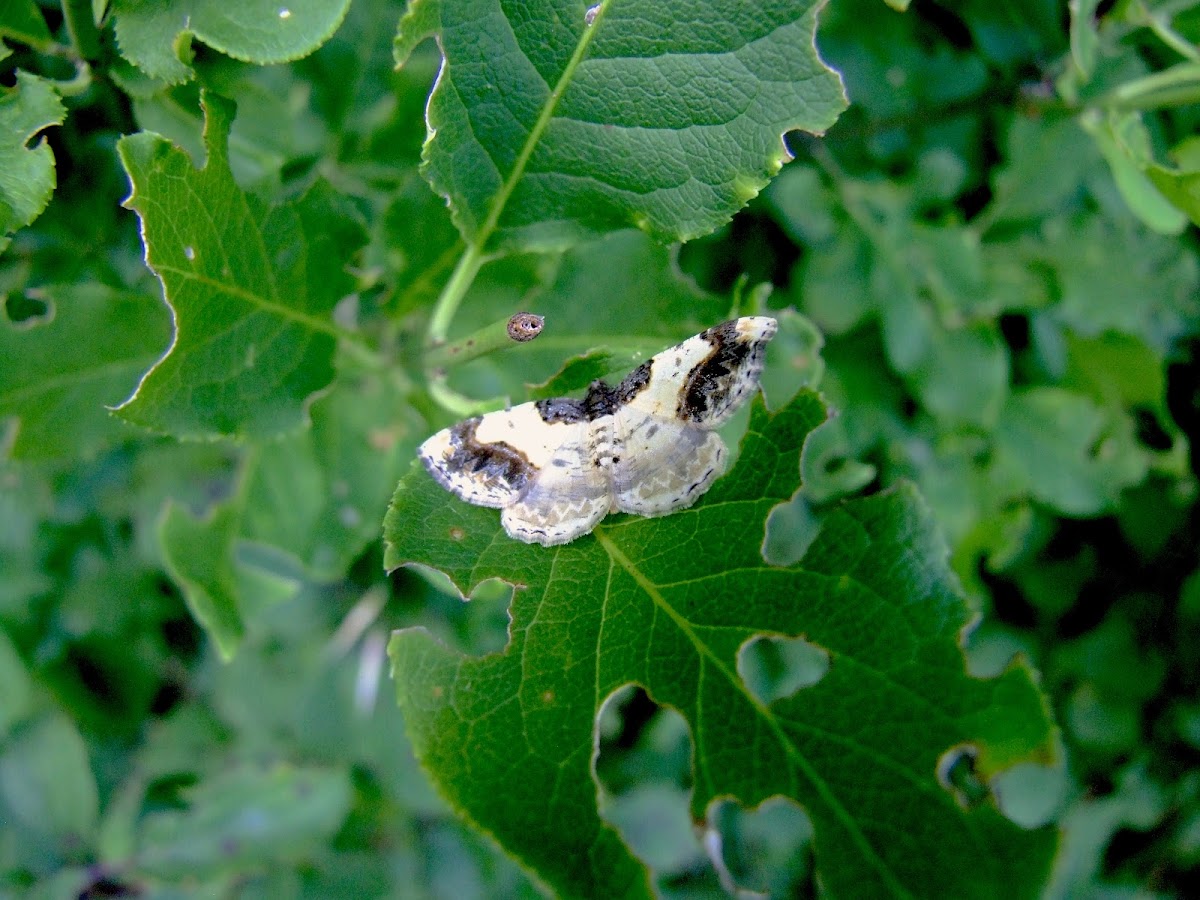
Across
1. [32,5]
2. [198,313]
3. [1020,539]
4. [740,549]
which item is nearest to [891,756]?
[740,549]

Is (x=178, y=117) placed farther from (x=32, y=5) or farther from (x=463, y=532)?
(x=463, y=532)

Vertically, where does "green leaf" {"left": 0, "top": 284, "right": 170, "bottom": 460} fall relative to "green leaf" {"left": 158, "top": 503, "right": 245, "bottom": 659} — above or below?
above

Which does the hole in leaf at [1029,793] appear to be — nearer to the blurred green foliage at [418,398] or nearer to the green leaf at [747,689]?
the blurred green foliage at [418,398]

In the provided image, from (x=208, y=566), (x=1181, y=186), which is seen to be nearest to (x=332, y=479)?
(x=208, y=566)

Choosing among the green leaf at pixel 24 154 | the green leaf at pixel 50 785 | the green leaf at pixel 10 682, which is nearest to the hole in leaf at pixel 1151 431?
the green leaf at pixel 24 154

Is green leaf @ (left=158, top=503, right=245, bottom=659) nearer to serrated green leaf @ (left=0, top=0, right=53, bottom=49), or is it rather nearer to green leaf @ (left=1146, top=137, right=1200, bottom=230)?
serrated green leaf @ (left=0, top=0, right=53, bottom=49)

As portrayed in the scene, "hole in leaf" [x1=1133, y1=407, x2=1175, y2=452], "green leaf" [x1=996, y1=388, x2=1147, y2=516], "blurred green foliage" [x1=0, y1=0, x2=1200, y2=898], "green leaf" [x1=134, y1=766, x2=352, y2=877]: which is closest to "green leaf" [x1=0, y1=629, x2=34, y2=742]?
"blurred green foliage" [x1=0, y1=0, x2=1200, y2=898]

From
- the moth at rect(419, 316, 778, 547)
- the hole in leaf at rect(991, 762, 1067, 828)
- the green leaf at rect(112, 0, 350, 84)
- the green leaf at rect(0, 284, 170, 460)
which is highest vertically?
the green leaf at rect(112, 0, 350, 84)
